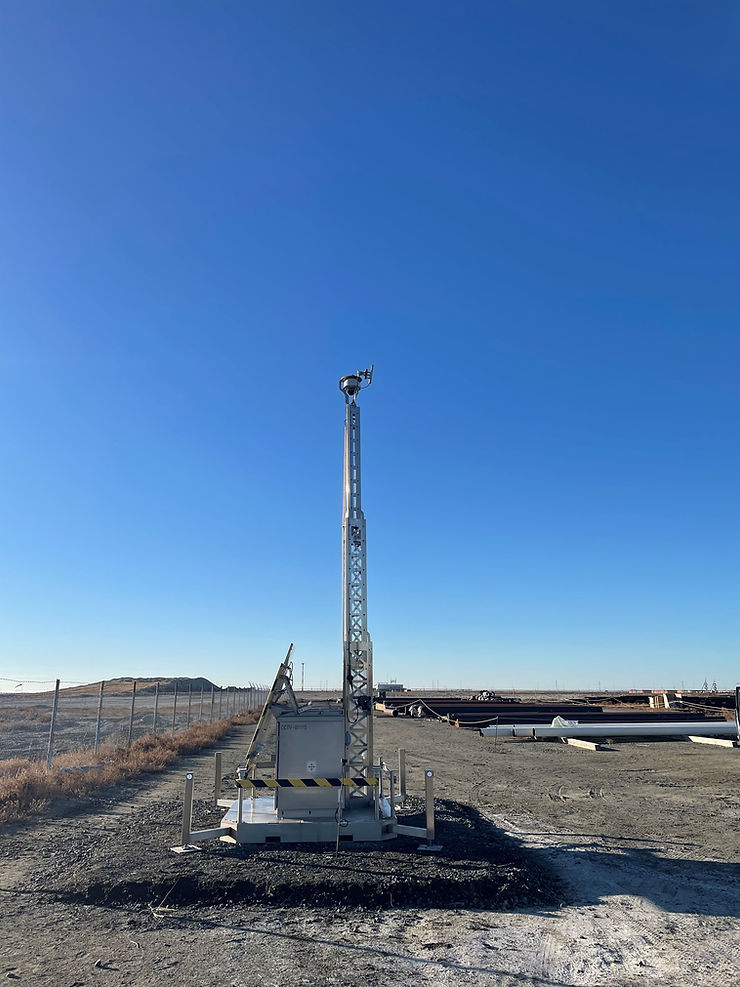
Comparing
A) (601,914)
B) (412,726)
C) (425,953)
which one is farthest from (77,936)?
(412,726)

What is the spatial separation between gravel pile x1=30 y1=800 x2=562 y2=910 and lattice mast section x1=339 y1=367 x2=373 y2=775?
164 centimetres

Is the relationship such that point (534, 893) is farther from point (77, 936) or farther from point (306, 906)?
point (77, 936)

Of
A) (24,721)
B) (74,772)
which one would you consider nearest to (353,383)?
(74,772)

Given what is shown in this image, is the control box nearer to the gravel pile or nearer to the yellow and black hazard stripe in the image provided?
the yellow and black hazard stripe

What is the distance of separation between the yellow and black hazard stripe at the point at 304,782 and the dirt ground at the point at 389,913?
1.00 meters

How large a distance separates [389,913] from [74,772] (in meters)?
11.2

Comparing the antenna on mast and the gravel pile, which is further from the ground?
the antenna on mast

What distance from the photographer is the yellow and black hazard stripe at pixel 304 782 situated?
10.8m

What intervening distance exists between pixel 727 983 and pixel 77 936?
6.30 m

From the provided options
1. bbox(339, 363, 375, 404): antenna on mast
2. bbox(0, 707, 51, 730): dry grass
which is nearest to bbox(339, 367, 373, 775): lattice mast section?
bbox(339, 363, 375, 404): antenna on mast

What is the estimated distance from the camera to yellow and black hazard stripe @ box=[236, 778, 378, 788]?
10.8 metres

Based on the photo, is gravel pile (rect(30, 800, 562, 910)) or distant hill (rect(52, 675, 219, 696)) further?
distant hill (rect(52, 675, 219, 696))

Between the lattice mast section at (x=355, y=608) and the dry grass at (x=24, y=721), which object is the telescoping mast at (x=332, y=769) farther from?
the dry grass at (x=24, y=721)

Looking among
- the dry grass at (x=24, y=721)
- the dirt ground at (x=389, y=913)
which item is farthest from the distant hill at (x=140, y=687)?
the dirt ground at (x=389, y=913)
